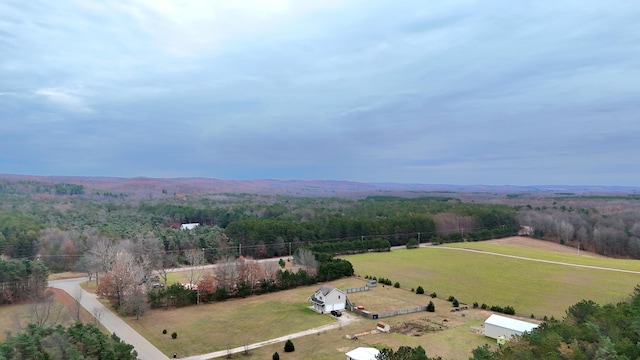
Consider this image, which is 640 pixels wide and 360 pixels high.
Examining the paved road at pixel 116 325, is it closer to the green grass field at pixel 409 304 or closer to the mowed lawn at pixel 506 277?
the green grass field at pixel 409 304

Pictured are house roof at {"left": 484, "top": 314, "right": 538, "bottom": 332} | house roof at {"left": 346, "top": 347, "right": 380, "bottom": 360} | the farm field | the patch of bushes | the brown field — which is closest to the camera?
house roof at {"left": 346, "top": 347, "right": 380, "bottom": 360}

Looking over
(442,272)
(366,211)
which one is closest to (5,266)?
(442,272)

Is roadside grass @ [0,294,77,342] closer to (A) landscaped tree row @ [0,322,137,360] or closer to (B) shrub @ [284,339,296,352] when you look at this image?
(A) landscaped tree row @ [0,322,137,360]

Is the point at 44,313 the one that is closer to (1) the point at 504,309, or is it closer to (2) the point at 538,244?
(1) the point at 504,309

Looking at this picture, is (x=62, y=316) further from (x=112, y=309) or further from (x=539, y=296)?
(x=539, y=296)

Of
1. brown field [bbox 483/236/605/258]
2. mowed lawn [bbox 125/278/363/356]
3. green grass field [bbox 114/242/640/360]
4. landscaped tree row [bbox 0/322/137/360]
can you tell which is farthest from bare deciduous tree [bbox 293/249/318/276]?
brown field [bbox 483/236/605/258]

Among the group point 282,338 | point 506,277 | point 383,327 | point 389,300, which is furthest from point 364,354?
point 506,277
